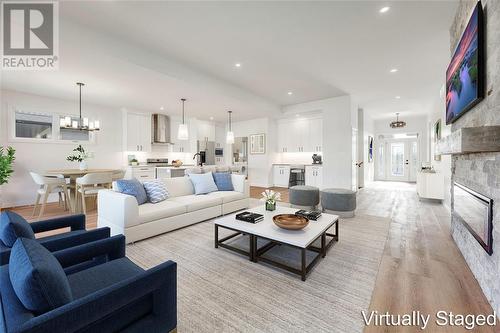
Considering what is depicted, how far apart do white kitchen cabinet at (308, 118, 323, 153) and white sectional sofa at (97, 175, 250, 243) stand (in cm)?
382

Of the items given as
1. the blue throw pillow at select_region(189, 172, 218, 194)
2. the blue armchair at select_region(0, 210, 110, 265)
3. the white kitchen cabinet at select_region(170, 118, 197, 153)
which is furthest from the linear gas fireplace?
the white kitchen cabinet at select_region(170, 118, 197, 153)

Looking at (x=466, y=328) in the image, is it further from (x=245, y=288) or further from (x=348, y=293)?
(x=245, y=288)

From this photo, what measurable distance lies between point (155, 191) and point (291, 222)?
2.27m

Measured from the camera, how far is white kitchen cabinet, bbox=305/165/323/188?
6688mm

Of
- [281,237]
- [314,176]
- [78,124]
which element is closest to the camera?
[281,237]

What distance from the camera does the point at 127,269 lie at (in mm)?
1465

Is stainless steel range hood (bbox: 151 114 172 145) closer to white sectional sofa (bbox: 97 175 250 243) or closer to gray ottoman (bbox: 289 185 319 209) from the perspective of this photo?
white sectional sofa (bbox: 97 175 250 243)

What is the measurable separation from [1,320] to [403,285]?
266cm

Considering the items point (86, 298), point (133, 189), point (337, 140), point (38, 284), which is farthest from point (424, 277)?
point (337, 140)

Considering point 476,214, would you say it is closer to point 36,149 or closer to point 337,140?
point 337,140

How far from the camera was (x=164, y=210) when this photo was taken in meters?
3.14

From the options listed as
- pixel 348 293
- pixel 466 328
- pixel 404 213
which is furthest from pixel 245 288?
pixel 404 213

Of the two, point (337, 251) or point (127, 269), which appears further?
point (337, 251)

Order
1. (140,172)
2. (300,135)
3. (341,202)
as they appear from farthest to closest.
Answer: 1. (300,135)
2. (140,172)
3. (341,202)
